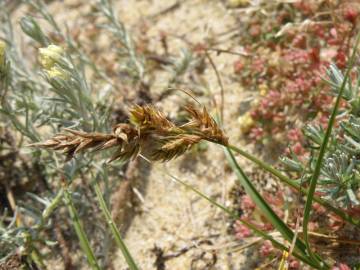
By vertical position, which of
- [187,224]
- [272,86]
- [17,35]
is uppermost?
[17,35]

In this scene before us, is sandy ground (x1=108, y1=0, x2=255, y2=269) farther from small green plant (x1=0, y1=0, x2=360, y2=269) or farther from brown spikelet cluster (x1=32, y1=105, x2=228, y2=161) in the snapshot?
brown spikelet cluster (x1=32, y1=105, x2=228, y2=161)

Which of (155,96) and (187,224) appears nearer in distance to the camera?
(187,224)

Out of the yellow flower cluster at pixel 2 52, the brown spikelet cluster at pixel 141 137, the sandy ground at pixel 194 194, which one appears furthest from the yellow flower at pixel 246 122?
the yellow flower cluster at pixel 2 52

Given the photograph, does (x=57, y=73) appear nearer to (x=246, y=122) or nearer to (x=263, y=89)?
(x=246, y=122)

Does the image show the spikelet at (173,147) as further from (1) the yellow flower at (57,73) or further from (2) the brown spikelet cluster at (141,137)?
(1) the yellow flower at (57,73)

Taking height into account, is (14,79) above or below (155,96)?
above

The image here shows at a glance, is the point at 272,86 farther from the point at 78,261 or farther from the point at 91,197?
the point at 78,261

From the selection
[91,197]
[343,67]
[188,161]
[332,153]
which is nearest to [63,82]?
[91,197]
